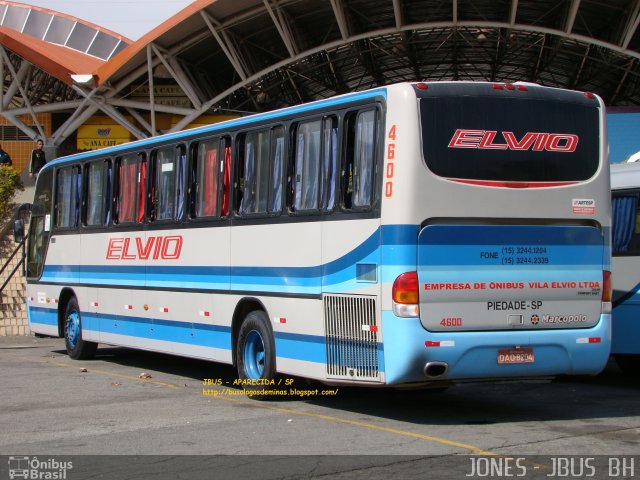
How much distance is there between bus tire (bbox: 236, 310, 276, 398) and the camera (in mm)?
11688

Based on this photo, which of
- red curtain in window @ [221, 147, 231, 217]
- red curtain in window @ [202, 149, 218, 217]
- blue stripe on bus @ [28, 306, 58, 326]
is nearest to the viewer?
red curtain in window @ [221, 147, 231, 217]

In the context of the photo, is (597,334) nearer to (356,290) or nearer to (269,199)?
(356,290)

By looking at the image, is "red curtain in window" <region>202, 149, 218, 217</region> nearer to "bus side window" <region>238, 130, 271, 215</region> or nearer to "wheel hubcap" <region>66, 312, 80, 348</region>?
"bus side window" <region>238, 130, 271, 215</region>

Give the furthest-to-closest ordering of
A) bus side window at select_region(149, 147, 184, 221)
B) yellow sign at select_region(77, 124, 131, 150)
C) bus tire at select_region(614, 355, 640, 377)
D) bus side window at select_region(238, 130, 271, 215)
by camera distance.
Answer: yellow sign at select_region(77, 124, 131, 150) < bus tire at select_region(614, 355, 640, 377) < bus side window at select_region(149, 147, 184, 221) < bus side window at select_region(238, 130, 271, 215)

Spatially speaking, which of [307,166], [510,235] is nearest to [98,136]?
[307,166]

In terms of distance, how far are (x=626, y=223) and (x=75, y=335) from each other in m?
8.83

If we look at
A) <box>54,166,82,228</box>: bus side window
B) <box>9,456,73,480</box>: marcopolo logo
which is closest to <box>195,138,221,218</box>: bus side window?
<box>54,166,82,228</box>: bus side window

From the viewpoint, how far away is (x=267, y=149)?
1193 centimetres

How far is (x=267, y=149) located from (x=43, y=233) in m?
7.41

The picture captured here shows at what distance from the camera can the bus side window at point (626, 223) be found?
13.2 meters

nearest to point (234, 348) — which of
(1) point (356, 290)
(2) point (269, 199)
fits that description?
(2) point (269, 199)

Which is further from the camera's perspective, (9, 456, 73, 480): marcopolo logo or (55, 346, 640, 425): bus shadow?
(55, 346, 640, 425): bus shadow

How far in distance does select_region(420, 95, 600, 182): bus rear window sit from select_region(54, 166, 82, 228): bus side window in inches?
331

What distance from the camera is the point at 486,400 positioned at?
12070mm
